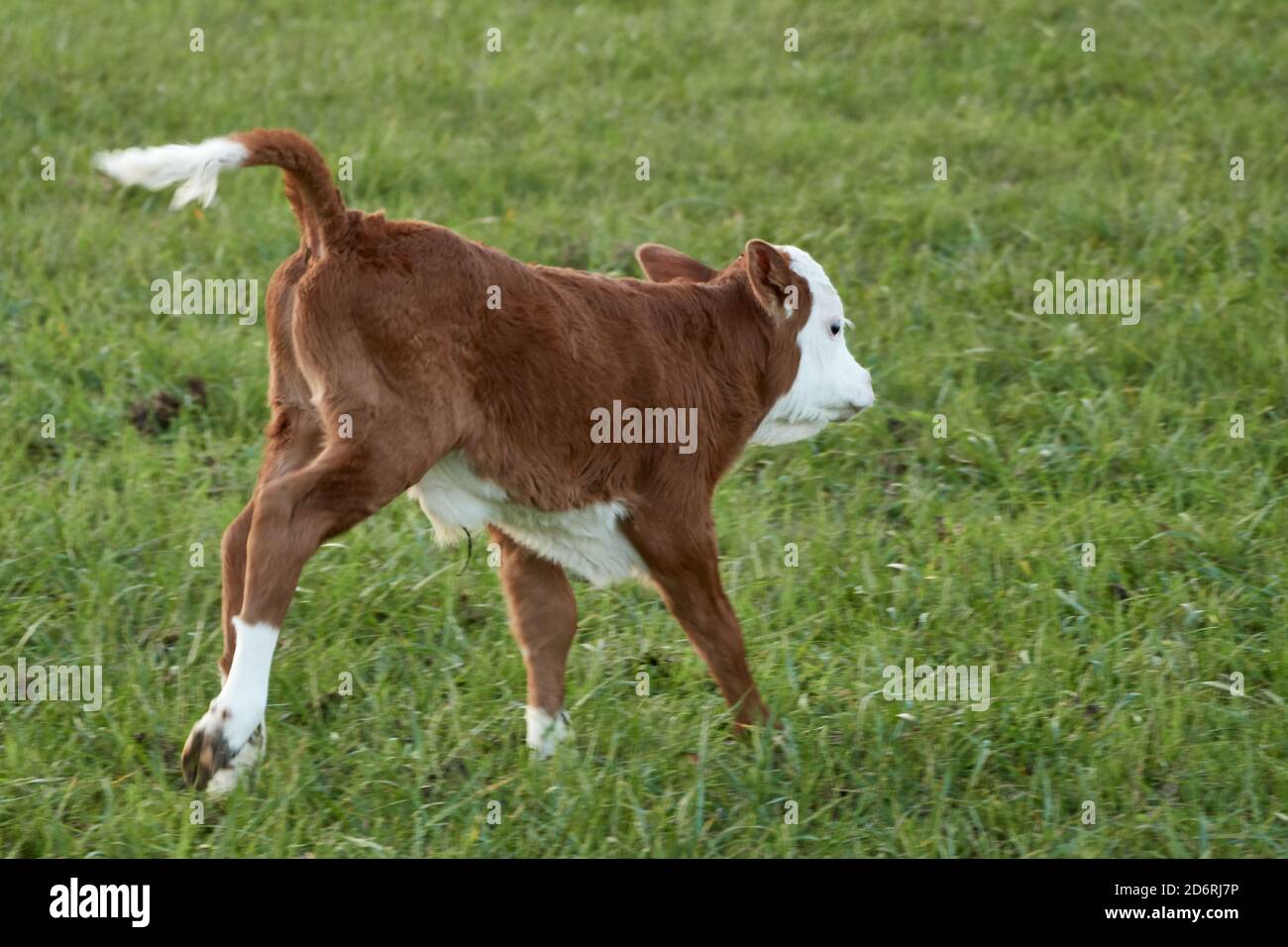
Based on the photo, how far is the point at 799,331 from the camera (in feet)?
16.5

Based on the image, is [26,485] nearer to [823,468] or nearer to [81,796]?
[81,796]

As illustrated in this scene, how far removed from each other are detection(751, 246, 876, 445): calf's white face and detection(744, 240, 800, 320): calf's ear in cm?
11

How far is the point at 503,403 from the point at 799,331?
1150mm

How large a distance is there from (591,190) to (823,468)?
2.92 meters

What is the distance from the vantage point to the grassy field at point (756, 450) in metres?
Answer: 4.45

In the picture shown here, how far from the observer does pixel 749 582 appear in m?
5.74

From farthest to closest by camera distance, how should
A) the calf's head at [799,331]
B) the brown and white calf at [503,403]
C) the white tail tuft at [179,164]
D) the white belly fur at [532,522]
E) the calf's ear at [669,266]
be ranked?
the calf's ear at [669,266], the calf's head at [799,331], the white belly fur at [532,522], the brown and white calf at [503,403], the white tail tuft at [179,164]

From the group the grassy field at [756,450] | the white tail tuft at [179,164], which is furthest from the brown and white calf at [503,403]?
the grassy field at [756,450]

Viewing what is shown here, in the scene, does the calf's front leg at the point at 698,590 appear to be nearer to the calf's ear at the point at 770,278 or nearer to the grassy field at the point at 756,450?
the grassy field at the point at 756,450

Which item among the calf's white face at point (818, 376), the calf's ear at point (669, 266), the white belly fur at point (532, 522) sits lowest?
the white belly fur at point (532, 522)

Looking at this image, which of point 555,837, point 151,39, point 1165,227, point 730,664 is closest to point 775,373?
point 730,664

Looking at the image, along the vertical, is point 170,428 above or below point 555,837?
above

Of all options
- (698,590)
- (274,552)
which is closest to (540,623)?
(698,590)
